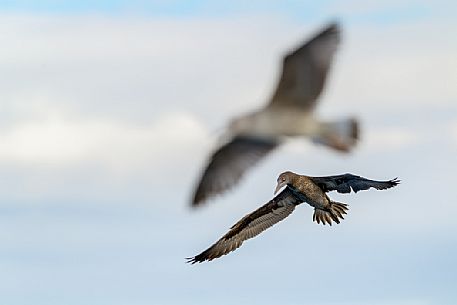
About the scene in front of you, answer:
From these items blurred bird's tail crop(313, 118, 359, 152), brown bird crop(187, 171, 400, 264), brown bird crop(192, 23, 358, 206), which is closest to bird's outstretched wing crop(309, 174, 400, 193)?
brown bird crop(187, 171, 400, 264)

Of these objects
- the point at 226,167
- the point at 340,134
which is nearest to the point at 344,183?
the point at 226,167

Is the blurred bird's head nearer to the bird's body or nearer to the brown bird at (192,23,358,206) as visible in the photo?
the brown bird at (192,23,358,206)

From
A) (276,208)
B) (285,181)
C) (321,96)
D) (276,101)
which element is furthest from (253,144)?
(276,208)

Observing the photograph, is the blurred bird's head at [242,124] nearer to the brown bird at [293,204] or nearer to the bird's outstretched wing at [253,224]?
the brown bird at [293,204]

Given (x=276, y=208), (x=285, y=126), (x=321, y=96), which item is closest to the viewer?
(x=285, y=126)

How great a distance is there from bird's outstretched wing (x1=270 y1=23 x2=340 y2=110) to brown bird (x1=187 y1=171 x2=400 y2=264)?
12.2 metres

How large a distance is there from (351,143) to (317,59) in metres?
1.25

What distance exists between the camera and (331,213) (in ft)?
84.2

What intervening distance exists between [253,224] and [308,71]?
52.0 feet

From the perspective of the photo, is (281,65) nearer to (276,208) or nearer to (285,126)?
(285,126)

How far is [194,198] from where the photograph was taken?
12836 millimetres

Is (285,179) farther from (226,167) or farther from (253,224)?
(226,167)

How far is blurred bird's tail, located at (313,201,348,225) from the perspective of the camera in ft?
84.0

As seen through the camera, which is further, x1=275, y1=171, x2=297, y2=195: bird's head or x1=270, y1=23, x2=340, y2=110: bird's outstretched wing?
x1=275, y1=171, x2=297, y2=195: bird's head
